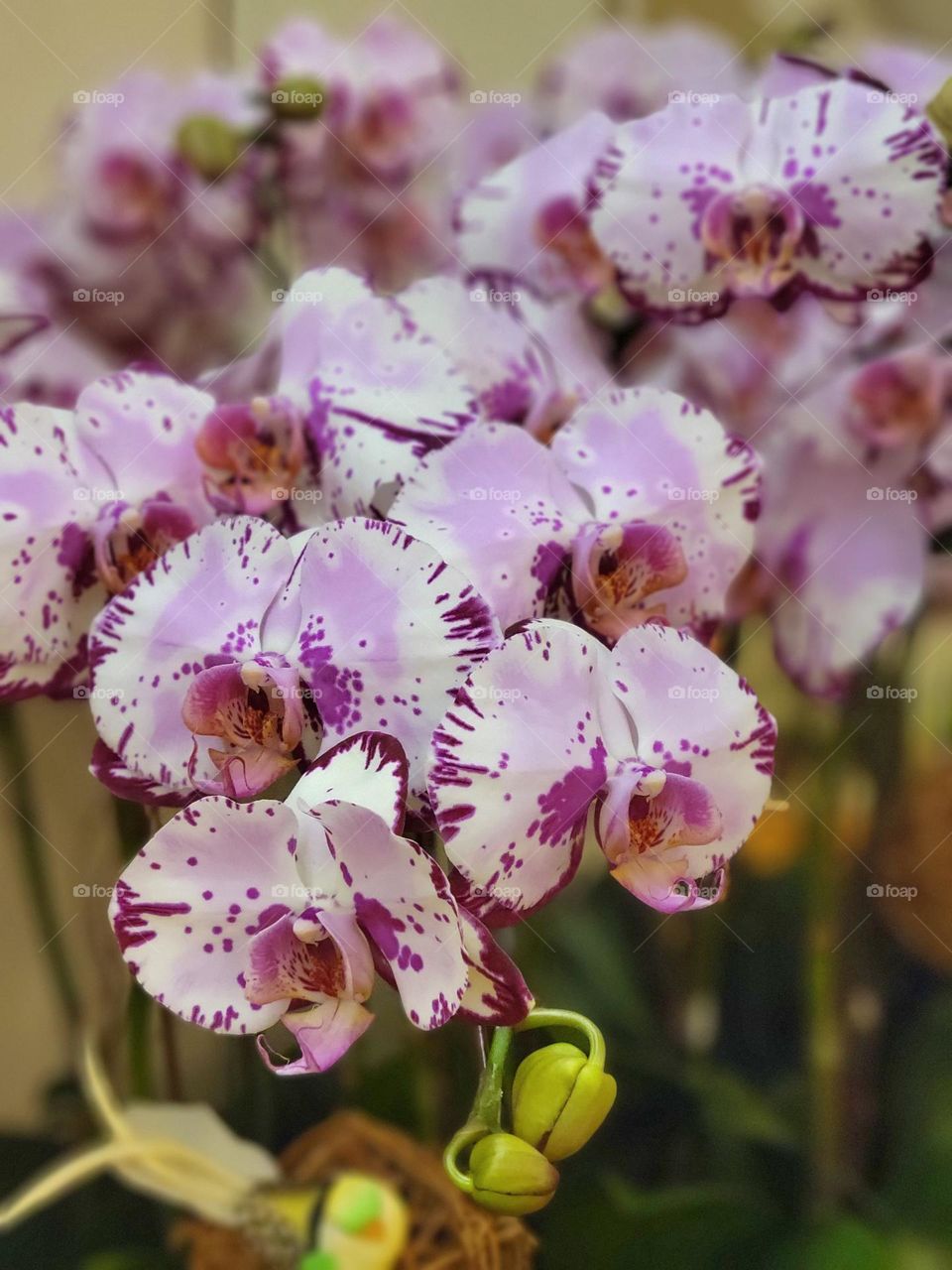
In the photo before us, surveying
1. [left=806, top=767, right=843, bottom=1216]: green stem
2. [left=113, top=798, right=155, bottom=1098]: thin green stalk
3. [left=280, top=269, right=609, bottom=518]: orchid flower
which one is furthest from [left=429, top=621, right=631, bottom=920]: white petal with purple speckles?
[left=806, top=767, right=843, bottom=1216]: green stem

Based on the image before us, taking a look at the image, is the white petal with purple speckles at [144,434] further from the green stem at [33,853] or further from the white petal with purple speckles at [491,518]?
the green stem at [33,853]

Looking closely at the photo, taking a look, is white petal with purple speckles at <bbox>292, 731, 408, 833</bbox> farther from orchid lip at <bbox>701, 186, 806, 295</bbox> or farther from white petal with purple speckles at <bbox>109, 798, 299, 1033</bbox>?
orchid lip at <bbox>701, 186, 806, 295</bbox>

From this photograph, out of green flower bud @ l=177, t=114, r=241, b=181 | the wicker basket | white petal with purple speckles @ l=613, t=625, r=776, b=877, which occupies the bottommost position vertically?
the wicker basket

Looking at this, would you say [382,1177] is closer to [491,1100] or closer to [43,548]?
[491,1100]

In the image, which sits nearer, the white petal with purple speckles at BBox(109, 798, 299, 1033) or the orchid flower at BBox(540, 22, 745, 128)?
the white petal with purple speckles at BBox(109, 798, 299, 1033)

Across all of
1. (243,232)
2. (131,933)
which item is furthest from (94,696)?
(243,232)

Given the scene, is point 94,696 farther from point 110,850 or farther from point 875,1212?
point 875,1212
